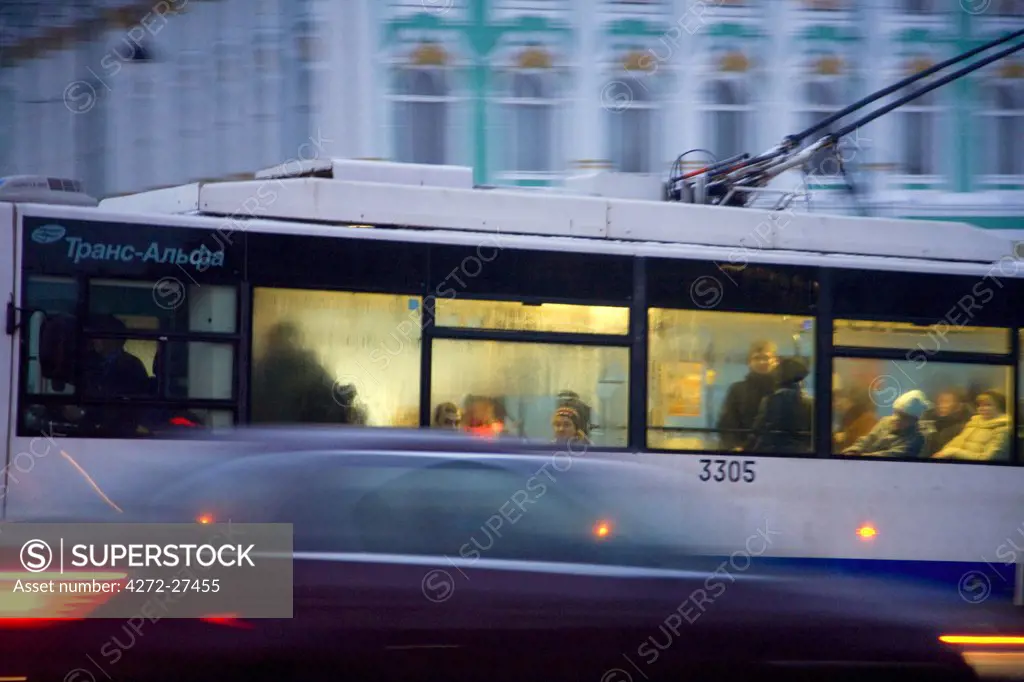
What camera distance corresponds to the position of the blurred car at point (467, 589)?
5.50m

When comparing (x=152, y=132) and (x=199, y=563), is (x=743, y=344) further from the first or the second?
(x=152, y=132)

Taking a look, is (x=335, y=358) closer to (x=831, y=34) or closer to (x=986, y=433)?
(x=986, y=433)

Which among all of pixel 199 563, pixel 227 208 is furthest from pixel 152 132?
pixel 199 563

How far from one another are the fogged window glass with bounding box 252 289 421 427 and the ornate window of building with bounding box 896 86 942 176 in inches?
654

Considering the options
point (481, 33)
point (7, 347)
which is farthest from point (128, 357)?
point (481, 33)

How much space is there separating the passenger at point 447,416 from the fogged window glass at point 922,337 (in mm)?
2901

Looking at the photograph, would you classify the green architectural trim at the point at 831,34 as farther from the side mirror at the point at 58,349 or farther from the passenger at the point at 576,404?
the side mirror at the point at 58,349

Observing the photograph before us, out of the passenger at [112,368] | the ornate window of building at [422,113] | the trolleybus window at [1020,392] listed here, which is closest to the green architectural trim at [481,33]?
the ornate window of building at [422,113]

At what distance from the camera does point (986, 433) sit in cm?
1019

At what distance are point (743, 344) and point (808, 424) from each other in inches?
29.7

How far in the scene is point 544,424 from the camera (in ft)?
30.1

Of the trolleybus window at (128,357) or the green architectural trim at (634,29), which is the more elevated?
the green architectural trim at (634,29)

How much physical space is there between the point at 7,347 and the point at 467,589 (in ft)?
13.6

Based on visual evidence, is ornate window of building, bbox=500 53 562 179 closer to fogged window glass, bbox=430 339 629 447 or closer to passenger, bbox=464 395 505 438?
fogged window glass, bbox=430 339 629 447
